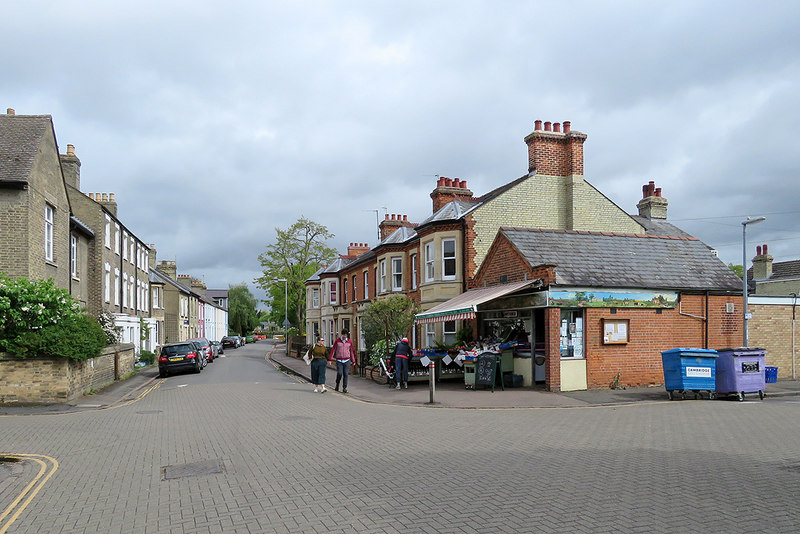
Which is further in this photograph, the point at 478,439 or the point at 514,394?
the point at 514,394

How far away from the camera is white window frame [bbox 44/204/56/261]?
22.2 metres

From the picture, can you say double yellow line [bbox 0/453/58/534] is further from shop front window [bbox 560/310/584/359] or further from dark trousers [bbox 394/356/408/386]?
shop front window [bbox 560/310/584/359]

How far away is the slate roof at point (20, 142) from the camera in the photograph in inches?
790

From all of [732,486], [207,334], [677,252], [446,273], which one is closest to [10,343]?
[446,273]

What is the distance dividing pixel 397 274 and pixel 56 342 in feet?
55.6

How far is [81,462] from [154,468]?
1471 millimetres

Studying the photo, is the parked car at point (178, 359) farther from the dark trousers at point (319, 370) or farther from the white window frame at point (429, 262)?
the dark trousers at point (319, 370)

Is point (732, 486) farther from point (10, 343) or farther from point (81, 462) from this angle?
point (10, 343)

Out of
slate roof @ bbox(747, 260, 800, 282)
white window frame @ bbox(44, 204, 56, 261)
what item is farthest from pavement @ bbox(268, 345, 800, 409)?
slate roof @ bbox(747, 260, 800, 282)

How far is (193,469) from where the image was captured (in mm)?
8562

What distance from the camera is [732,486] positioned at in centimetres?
715

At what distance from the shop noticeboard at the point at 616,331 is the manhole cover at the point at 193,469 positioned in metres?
12.3

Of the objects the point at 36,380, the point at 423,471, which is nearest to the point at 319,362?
the point at 36,380

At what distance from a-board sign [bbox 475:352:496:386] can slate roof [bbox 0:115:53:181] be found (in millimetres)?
15118
